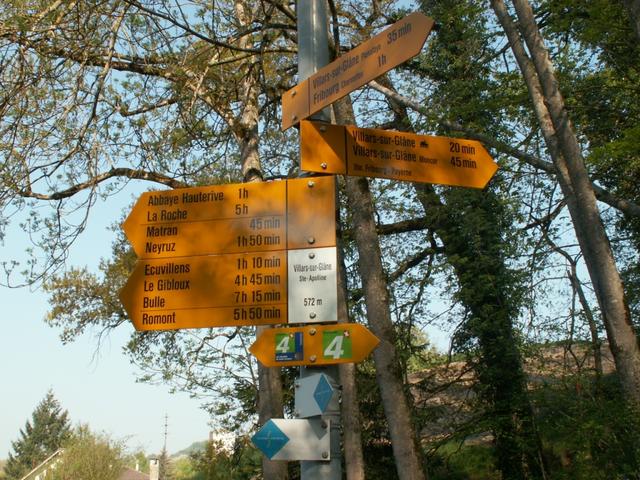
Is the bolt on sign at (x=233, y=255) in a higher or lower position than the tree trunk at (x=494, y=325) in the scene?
lower

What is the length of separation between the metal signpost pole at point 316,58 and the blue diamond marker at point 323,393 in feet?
0.08

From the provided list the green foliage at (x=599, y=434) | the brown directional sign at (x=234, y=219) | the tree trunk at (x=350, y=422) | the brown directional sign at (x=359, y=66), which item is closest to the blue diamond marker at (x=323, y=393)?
the brown directional sign at (x=234, y=219)

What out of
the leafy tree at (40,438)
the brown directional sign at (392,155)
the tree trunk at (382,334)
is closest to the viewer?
the brown directional sign at (392,155)

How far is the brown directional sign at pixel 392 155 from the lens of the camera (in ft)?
12.3

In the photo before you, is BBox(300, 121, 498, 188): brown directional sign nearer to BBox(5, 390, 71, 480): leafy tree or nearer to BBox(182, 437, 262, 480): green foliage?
BBox(182, 437, 262, 480): green foliage

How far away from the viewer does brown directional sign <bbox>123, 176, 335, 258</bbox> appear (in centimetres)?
371

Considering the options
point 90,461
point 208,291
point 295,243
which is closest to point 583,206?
point 295,243

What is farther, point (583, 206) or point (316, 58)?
point (583, 206)

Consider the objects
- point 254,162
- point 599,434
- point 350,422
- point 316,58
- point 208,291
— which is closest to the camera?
point 208,291

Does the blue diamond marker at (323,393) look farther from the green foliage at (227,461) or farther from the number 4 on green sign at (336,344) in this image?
the green foliage at (227,461)

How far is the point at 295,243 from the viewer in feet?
12.1

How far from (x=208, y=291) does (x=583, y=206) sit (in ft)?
24.8

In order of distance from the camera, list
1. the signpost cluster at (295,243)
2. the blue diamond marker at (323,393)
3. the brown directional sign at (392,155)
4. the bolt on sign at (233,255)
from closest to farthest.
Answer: the blue diamond marker at (323,393) < the signpost cluster at (295,243) < the bolt on sign at (233,255) < the brown directional sign at (392,155)

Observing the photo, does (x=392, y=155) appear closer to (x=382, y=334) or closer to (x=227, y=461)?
(x=382, y=334)
